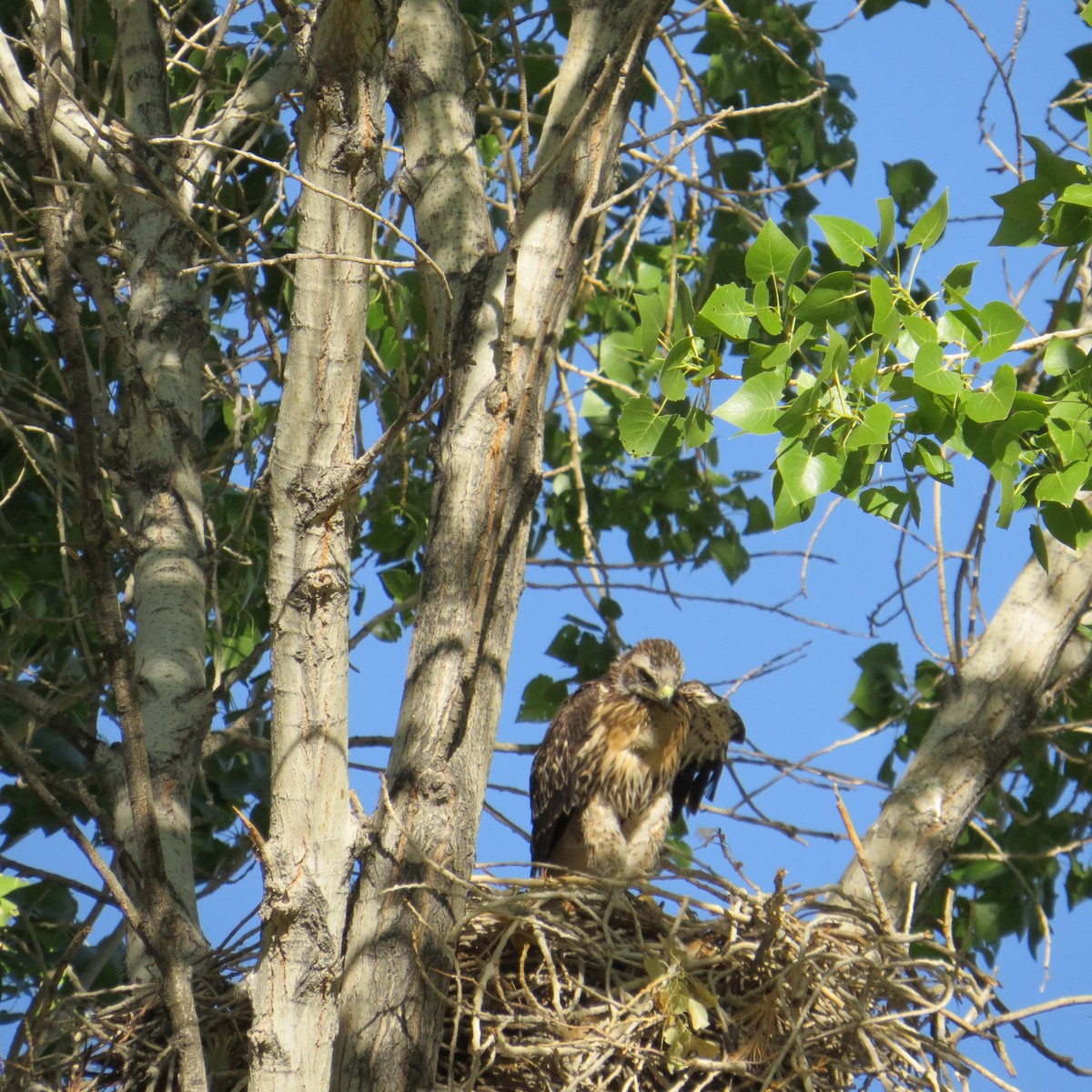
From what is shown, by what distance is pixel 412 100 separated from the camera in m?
3.23

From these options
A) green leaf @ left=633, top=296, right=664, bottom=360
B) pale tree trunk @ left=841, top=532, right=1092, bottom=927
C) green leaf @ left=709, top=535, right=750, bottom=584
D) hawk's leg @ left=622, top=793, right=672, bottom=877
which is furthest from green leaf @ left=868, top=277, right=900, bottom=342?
green leaf @ left=709, top=535, right=750, bottom=584

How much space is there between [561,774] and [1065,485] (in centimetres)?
200

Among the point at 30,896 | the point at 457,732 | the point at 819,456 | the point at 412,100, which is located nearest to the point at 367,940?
the point at 457,732

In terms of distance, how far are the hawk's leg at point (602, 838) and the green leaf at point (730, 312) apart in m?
1.90

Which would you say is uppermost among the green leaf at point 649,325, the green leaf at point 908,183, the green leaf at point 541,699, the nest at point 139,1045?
the green leaf at point 908,183

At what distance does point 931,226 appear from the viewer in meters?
2.71

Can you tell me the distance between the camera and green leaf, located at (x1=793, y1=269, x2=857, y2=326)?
2760mm

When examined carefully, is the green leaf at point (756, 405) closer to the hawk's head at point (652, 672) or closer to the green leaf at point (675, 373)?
the green leaf at point (675, 373)

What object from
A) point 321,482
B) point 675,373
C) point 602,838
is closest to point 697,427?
point 675,373

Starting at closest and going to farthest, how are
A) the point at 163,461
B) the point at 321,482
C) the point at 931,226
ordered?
the point at 321,482
the point at 931,226
the point at 163,461

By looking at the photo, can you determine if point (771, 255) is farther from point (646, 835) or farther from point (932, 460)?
point (646, 835)

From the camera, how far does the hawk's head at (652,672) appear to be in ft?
14.1

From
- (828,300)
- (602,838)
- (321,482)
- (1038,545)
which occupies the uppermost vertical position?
(828,300)

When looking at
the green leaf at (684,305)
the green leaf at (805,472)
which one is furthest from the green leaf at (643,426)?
the green leaf at (805,472)
